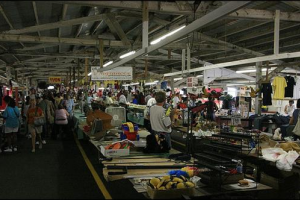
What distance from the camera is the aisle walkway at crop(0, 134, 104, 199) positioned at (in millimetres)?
5297

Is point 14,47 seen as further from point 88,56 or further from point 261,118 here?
point 261,118

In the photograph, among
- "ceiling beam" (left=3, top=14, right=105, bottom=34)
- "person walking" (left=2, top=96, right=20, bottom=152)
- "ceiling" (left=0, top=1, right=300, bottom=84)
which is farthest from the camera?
"ceiling beam" (left=3, top=14, right=105, bottom=34)

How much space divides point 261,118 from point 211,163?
26.2 feet

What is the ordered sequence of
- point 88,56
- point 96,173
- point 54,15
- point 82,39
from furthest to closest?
point 88,56
point 82,39
point 54,15
point 96,173

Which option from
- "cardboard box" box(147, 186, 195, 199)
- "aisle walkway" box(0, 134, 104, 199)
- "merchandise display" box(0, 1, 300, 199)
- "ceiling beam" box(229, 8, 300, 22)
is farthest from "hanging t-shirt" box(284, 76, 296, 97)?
"cardboard box" box(147, 186, 195, 199)

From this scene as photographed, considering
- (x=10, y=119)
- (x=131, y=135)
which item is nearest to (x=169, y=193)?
(x=131, y=135)

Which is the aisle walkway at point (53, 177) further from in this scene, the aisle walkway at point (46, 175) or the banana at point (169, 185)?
the banana at point (169, 185)

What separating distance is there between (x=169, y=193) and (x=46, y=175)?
344 centimetres

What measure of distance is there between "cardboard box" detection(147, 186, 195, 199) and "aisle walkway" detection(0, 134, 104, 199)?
53.7 inches

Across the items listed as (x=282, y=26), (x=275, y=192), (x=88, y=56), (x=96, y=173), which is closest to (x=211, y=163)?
(x=275, y=192)

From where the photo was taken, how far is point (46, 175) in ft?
21.2

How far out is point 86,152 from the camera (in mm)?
9008

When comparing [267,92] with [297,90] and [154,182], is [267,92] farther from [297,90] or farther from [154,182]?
[154,182]

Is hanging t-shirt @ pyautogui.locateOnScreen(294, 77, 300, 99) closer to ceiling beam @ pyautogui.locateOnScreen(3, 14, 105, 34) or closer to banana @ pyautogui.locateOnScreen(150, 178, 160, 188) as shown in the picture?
ceiling beam @ pyautogui.locateOnScreen(3, 14, 105, 34)
